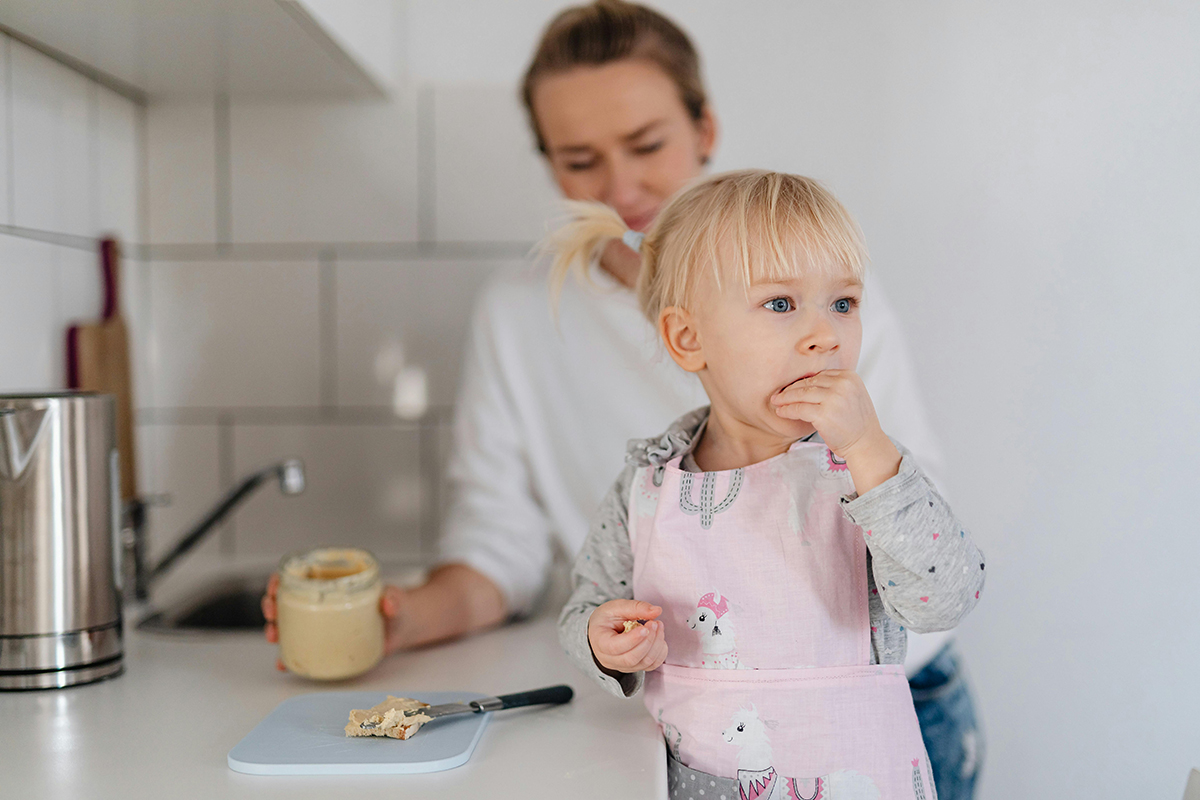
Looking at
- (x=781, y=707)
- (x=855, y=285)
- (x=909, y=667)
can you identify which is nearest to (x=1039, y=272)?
(x=909, y=667)

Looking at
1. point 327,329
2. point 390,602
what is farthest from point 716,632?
point 327,329

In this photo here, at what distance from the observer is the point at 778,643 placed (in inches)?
27.7

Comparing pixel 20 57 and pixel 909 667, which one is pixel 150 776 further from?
pixel 20 57

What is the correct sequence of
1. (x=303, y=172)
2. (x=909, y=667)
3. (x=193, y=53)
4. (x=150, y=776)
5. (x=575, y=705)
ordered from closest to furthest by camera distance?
1. (x=150, y=776)
2. (x=575, y=705)
3. (x=909, y=667)
4. (x=193, y=53)
5. (x=303, y=172)

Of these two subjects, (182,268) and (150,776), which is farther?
(182,268)

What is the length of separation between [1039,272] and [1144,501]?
37cm

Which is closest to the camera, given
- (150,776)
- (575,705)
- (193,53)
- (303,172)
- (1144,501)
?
(150,776)

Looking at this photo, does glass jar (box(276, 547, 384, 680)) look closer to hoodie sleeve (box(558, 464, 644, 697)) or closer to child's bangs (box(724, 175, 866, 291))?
hoodie sleeve (box(558, 464, 644, 697))

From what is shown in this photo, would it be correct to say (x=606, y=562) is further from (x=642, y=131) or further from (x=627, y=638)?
(x=642, y=131)

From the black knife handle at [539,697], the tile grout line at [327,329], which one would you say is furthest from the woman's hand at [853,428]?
the tile grout line at [327,329]

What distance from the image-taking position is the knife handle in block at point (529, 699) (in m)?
0.79

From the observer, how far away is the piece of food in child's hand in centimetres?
73

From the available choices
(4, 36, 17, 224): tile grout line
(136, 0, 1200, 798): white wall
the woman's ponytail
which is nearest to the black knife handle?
the woman's ponytail

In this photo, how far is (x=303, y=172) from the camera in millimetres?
1434
